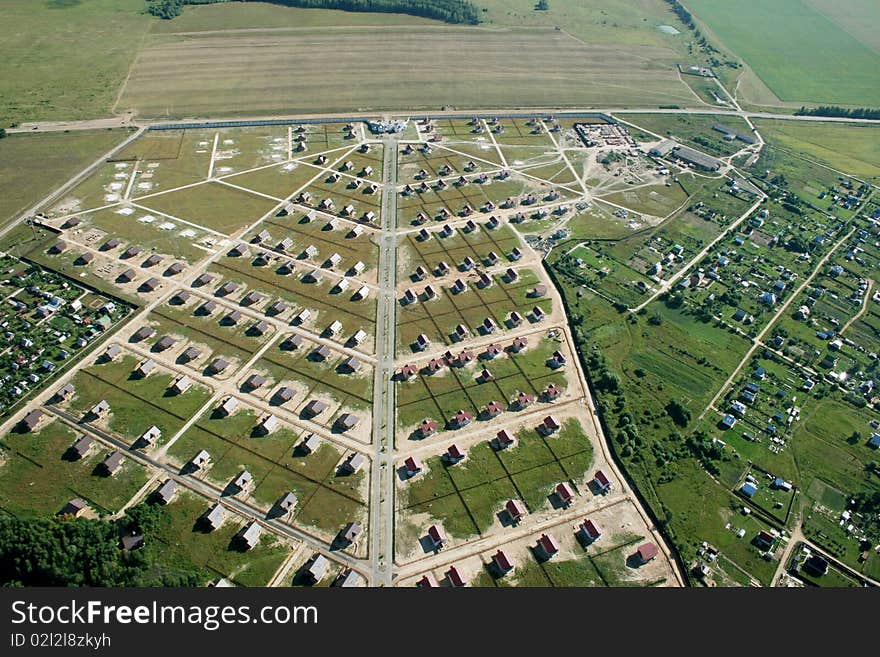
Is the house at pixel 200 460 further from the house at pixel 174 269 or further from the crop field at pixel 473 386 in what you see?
the house at pixel 174 269

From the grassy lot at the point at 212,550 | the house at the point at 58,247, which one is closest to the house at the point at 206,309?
the house at the point at 58,247

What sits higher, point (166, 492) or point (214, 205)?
point (214, 205)

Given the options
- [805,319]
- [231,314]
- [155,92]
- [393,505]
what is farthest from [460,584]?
[155,92]

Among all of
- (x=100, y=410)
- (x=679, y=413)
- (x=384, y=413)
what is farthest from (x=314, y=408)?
(x=679, y=413)

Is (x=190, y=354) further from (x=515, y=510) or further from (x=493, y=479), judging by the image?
(x=515, y=510)

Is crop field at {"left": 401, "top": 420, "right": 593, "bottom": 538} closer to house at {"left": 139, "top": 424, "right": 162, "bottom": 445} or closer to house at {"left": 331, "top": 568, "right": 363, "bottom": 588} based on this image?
house at {"left": 331, "top": 568, "right": 363, "bottom": 588}

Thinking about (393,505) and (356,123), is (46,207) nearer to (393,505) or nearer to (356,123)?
(356,123)
